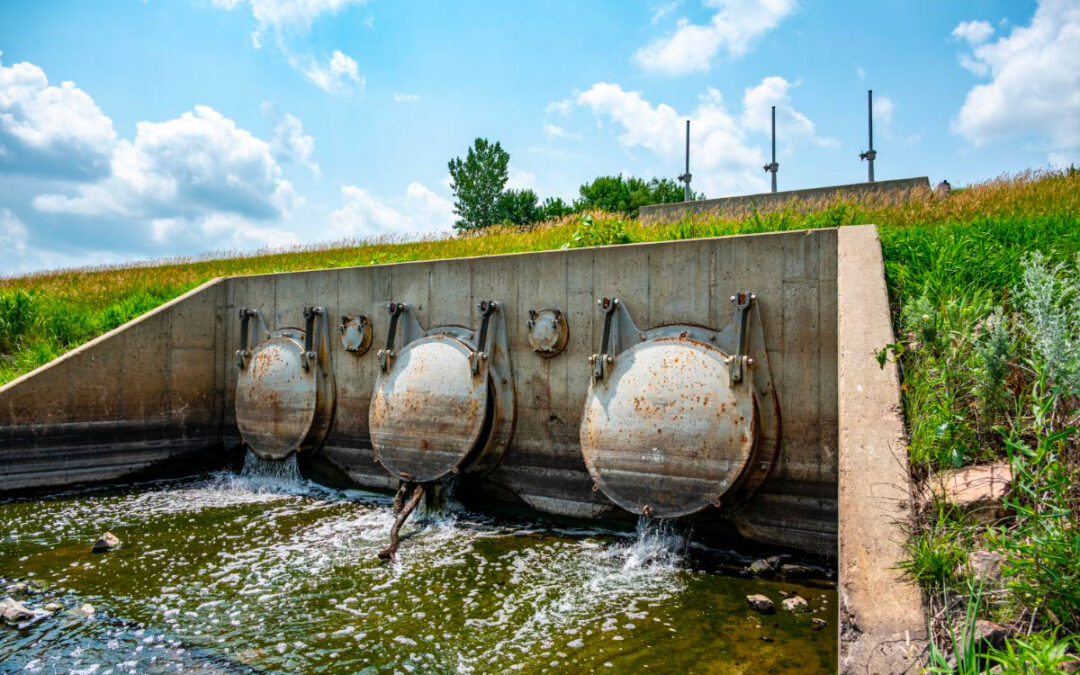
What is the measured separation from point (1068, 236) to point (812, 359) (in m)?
2.46

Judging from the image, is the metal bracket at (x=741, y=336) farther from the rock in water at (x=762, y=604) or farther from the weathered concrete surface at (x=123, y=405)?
the weathered concrete surface at (x=123, y=405)

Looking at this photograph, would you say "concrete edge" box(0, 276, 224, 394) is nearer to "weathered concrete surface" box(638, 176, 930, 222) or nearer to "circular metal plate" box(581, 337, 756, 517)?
"circular metal plate" box(581, 337, 756, 517)

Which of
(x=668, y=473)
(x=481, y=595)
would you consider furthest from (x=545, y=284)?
(x=481, y=595)

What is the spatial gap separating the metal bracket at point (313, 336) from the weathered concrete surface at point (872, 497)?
6.27m

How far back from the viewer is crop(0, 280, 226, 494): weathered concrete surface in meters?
8.33

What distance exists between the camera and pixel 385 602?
186 inches

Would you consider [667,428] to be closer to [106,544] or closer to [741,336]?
[741,336]

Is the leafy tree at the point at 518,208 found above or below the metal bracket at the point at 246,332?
above

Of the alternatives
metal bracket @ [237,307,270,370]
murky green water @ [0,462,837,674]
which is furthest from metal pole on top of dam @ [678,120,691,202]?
murky green water @ [0,462,837,674]

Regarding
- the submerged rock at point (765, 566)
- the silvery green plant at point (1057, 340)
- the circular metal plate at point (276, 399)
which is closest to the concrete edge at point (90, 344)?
the circular metal plate at point (276, 399)

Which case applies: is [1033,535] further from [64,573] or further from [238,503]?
[238,503]

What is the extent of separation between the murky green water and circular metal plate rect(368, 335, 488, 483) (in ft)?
2.02

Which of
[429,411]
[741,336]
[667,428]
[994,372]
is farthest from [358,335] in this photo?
[994,372]

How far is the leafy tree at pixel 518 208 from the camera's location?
139ft
